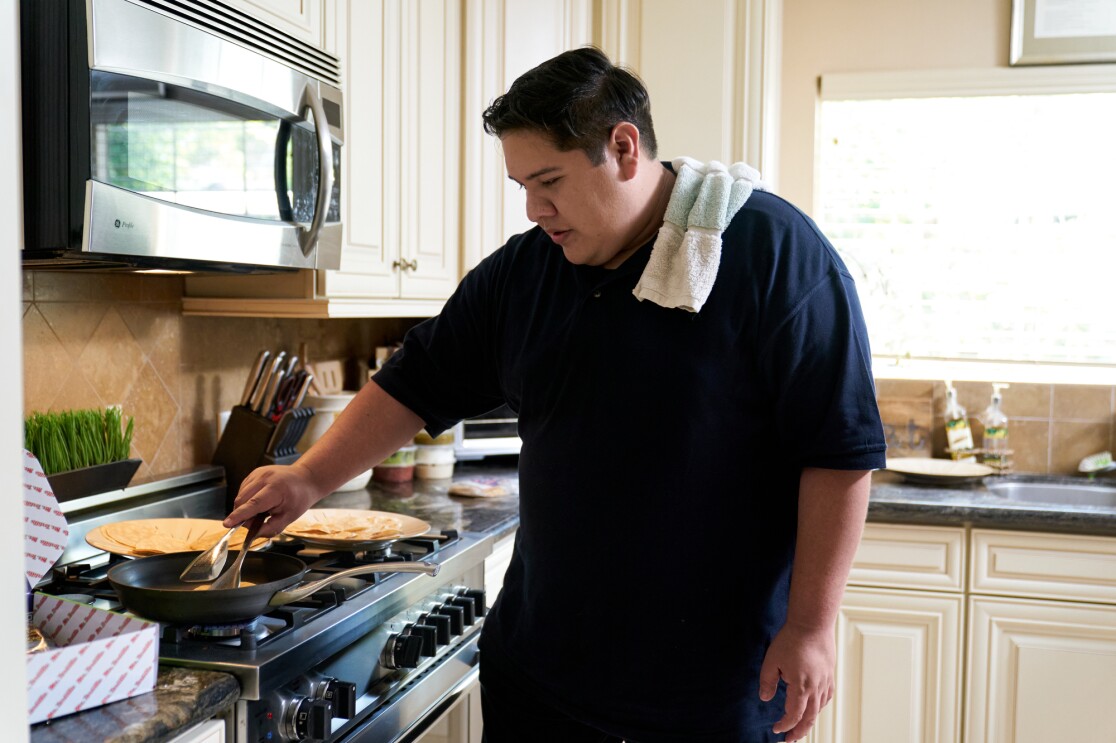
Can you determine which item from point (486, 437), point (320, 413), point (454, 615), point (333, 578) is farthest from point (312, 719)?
point (486, 437)

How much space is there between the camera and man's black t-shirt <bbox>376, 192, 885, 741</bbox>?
1.31 metres

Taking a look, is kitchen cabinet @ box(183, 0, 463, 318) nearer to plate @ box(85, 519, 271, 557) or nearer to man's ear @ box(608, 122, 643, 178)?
plate @ box(85, 519, 271, 557)

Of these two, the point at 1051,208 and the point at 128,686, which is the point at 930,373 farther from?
the point at 128,686

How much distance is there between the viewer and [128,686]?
116 centimetres

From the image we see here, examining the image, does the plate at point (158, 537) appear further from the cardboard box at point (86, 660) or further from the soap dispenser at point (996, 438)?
the soap dispenser at point (996, 438)

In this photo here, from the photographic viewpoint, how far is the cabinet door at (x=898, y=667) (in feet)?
8.81

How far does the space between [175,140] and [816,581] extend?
1.09 meters

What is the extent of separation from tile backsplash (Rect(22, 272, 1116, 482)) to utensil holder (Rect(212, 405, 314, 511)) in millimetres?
88

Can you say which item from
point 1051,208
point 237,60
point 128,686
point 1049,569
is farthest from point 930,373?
point 128,686

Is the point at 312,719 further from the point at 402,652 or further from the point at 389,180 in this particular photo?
the point at 389,180

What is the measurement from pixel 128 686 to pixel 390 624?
1.78 feet

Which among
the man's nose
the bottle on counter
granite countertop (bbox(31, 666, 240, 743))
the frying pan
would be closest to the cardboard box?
granite countertop (bbox(31, 666, 240, 743))

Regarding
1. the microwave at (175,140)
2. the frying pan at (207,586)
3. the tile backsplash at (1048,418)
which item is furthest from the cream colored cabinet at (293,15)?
the tile backsplash at (1048,418)

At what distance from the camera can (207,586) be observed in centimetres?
147
